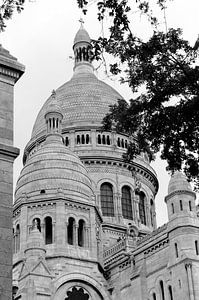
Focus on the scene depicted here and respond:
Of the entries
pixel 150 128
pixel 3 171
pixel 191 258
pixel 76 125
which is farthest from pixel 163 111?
pixel 76 125

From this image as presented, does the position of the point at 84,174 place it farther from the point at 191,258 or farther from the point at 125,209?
the point at 191,258

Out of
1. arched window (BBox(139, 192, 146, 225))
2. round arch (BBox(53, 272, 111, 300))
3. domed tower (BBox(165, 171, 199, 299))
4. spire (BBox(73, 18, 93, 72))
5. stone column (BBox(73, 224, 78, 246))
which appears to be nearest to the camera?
domed tower (BBox(165, 171, 199, 299))

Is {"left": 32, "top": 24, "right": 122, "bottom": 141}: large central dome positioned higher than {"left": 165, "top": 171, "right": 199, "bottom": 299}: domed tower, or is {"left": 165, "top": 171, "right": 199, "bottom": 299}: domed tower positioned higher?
{"left": 32, "top": 24, "right": 122, "bottom": 141}: large central dome

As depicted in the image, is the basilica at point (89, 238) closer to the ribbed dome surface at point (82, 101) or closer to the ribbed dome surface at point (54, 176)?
the ribbed dome surface at point (54, 176)

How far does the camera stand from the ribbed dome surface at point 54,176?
4262cm

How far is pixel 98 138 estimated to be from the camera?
184 feet

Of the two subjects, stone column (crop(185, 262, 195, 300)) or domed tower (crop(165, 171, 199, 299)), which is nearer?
stone column (crop(185, 262, 195, 300))

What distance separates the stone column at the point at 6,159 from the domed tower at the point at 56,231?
2206cm

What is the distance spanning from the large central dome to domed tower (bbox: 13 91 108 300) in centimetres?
1191

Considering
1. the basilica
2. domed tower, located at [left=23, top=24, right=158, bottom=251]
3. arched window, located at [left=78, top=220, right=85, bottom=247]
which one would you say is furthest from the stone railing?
domed tower, located at [left=23, top=24, right=158, bottom=251]

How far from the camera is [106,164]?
54219 mm

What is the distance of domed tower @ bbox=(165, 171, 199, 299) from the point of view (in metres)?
33.8

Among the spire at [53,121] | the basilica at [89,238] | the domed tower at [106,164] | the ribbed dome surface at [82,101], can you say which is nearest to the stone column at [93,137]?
the domed tower at [106,164]

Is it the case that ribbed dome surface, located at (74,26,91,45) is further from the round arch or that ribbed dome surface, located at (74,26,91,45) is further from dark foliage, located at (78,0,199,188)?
dark foliage, located at (78,0,199,188)
